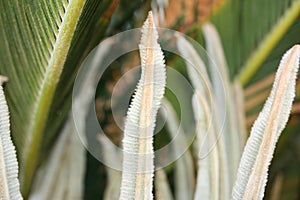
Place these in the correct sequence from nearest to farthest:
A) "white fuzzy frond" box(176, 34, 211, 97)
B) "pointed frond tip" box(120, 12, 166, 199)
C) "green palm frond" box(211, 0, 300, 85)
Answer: "pointed frond tip" box(120, 12, 166, 199), "white fuzzy frond" box(176, 34, 211, 97), "green palm frond" box(211, 0, 300, 85)

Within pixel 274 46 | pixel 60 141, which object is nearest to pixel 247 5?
pixel 274 46

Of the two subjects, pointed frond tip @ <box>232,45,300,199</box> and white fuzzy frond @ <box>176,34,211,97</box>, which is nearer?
pointed frond tip @ <box>232,45,300,199</box>

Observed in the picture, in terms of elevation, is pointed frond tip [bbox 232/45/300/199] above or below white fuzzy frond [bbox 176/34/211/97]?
below

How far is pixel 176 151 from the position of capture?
Answer: 27.4 inches

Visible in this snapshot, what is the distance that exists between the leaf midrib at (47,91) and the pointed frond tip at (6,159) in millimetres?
80

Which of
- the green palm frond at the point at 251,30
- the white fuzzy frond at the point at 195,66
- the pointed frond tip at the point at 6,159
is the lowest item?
the pointed frond tip at the point at 6,159

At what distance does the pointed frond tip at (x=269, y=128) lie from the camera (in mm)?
450

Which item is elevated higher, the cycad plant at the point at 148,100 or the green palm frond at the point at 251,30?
the green palm frond at the point at 251,30

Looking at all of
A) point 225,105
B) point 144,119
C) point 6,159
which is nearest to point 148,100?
point 144,119

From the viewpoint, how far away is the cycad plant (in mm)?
450

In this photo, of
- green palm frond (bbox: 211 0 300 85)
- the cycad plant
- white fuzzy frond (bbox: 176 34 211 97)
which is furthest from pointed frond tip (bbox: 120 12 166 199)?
green palm frond (bbox: 211 0 300 85)

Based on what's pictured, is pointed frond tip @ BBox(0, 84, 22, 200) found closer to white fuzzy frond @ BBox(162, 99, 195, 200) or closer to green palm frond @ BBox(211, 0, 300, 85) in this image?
white fuzzy frond @ BBox(162, 99, 195, 200)

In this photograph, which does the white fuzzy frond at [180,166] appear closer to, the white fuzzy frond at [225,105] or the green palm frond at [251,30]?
the white fuzzy frond at [225,105]

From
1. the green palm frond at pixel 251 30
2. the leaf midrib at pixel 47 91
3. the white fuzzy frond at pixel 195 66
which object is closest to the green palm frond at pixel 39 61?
the leaf midrib at pixel 47 91
